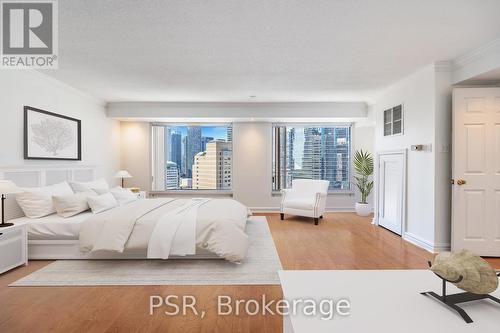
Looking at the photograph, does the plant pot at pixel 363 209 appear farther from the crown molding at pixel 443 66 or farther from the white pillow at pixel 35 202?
the white pillow at pixel 35 202

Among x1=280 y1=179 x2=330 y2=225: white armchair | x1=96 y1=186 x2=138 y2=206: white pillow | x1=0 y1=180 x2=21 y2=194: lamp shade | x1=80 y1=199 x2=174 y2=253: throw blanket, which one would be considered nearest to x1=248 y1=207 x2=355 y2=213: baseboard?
x1=280 y1=179 x2=330 y2=225: white armchair

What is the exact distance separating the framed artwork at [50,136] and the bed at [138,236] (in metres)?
0.64

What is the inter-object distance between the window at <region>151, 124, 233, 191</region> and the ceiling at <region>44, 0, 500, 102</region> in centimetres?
220

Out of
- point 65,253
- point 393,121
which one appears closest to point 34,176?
point 65,253

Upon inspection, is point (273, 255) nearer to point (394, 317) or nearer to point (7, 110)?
point (394, 317)

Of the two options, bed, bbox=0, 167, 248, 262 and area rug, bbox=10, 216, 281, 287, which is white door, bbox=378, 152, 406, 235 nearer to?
area rug, bbox=10, 216, 281, 287

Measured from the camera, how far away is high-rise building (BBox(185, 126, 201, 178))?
6926 millimetres

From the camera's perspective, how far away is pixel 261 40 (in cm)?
298

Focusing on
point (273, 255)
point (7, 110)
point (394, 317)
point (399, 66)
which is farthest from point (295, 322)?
point (7, 110)

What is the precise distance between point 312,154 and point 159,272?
4.99 meters

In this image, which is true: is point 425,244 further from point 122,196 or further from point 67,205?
point 67,205

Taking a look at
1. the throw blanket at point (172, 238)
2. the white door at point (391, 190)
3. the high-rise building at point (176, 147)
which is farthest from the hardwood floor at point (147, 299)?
the high-rise building at point (176, 147)

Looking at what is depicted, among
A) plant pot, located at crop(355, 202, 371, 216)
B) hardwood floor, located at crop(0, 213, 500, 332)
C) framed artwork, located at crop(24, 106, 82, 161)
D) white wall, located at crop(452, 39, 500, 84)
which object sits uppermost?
white wall, located at crop(452, 39, 500, 84)

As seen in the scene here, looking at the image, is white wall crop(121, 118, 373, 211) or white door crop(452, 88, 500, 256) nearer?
white door crop(452, 88, 500, 256)
